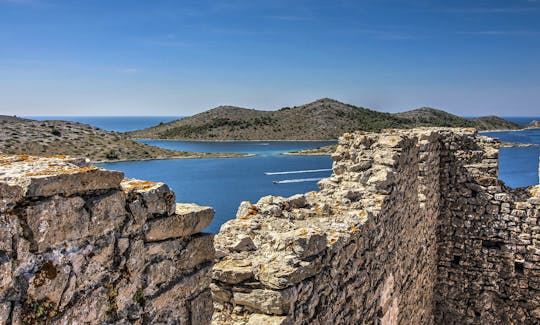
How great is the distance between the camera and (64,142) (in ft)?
100

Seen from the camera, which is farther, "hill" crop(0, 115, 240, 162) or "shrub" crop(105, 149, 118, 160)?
"shrub" crop(105, 149, 118, 160)

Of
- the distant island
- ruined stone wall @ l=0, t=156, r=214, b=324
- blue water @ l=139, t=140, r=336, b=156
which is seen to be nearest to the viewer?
ruined stone wall @ l=0, t=156, r=214, b=324

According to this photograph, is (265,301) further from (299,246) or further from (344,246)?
(344,246)

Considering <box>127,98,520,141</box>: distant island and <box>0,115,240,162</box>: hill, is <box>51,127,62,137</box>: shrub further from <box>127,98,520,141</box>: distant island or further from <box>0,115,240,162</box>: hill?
<box>127,98,520,141</box>: distant island

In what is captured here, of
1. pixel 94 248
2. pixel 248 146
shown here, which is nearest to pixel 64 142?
pixel 94 248

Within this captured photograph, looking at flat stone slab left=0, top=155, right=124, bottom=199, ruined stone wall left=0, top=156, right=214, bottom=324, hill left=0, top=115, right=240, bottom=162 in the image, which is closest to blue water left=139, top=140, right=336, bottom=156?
hill left=0, top=115, right=240, bottom=162

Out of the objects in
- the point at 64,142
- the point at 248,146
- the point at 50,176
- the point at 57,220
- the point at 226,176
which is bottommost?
the point at 226,176

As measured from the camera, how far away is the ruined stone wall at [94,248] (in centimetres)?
160

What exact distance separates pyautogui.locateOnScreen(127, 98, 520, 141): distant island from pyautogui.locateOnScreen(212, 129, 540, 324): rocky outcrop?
165 feet

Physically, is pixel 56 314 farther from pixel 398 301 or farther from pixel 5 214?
pixel 398 301

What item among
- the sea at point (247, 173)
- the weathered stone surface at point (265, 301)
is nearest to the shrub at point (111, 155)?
the sea at point (247, 173)

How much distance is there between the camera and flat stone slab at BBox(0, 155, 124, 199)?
63.7 inches

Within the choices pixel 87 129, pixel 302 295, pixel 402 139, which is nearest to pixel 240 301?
pixel 302 295

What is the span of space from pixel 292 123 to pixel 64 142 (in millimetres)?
40961
